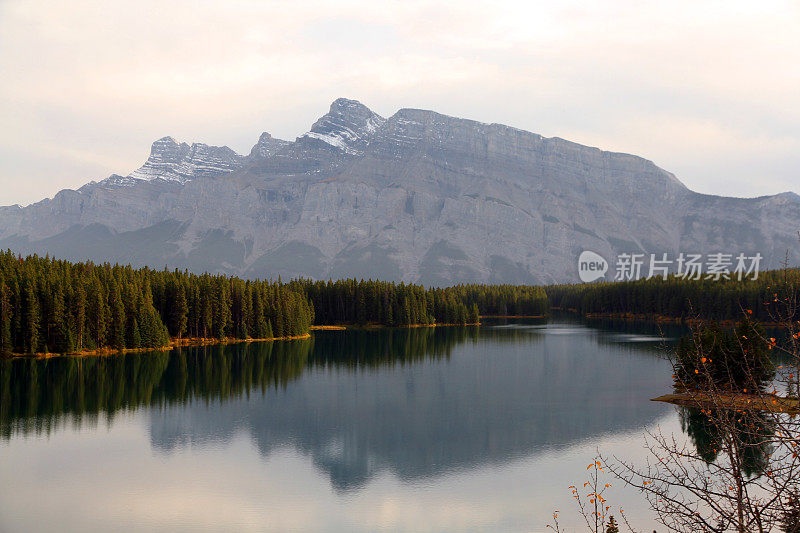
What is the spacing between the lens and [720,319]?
185375 mm

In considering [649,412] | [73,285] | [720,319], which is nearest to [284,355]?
[73,285]

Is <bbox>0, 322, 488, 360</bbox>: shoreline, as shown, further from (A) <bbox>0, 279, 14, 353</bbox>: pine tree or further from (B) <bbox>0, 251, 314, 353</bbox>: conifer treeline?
(A) <bbox>0, 279, 14, 353</bbox>: pine tree

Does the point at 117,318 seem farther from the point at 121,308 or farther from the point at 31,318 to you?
the point at 31,318

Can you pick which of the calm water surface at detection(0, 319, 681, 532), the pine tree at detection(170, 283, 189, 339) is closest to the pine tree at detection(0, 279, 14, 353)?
the calm water surface at detection(0, 319, 681, 532)

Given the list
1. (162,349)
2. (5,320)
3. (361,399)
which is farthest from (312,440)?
(162,349)

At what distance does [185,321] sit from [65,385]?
54.9 m

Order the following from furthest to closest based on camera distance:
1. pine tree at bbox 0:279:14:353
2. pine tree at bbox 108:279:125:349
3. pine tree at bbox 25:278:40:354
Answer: pine tree at bbox 108:279:125:349
pine tree at bbox 25:278:40:354
pine tree at bbox 0:279:14:353

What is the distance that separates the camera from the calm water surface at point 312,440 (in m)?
38.9

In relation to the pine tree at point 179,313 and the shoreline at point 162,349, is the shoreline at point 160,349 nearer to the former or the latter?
the shoreline at point 162,349

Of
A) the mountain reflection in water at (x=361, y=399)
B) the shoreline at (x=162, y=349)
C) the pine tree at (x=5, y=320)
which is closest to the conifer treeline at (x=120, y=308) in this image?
the pine tree at (x=5, y=320)

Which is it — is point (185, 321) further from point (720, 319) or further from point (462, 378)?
point (720, 319)

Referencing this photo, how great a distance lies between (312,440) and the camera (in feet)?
188

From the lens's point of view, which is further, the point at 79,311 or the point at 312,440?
the point at 79,311

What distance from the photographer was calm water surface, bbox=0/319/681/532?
3891 cm
